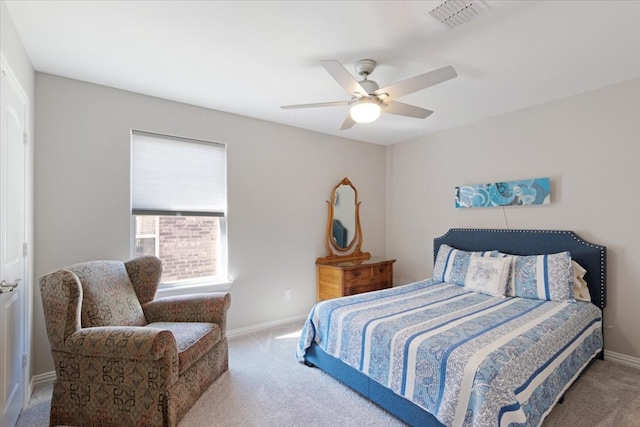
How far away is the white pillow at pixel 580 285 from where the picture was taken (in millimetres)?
2838

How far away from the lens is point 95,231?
2.76 m

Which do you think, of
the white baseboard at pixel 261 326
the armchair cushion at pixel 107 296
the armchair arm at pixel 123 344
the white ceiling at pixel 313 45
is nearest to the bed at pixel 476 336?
the white baseboard at pixel 261 326

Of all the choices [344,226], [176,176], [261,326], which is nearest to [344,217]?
[344,226]

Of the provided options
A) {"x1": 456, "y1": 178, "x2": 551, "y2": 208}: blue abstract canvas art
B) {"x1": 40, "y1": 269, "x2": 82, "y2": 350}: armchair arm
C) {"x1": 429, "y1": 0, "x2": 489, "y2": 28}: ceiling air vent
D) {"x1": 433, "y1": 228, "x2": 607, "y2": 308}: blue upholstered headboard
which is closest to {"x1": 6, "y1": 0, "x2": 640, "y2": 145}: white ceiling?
{"x1": 429, "y1": 0, "x2": 489, "y2": 28}: ceiling air vent

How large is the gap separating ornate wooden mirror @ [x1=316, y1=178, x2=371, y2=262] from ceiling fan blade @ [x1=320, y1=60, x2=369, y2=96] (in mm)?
2213

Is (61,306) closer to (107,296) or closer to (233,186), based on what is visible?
(107,296)

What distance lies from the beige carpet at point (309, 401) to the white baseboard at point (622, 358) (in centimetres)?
6

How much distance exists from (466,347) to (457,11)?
1888 millimetres

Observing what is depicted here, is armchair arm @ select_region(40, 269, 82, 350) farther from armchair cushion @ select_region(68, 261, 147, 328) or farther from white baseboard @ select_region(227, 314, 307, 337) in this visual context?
white baseboard @ select_region(227, 314, 307, 337)

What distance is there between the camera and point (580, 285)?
286 centimetres

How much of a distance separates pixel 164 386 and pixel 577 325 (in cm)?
286

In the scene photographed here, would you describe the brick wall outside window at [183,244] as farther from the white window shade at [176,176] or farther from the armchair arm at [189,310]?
the armchair arm at [189,310]

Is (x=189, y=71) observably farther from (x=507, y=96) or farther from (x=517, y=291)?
(x=517, y=291)

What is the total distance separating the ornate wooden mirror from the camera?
4324 millimetres
